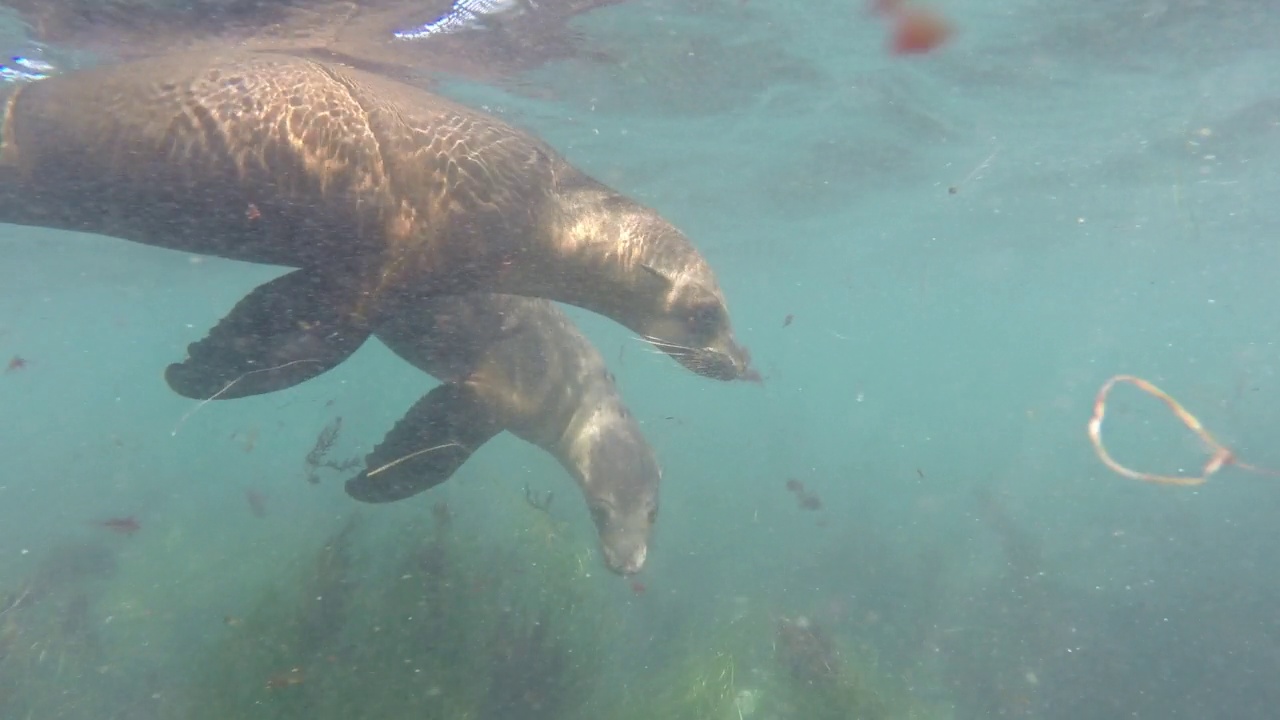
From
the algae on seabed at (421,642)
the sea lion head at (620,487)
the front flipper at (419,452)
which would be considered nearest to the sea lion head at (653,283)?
the front flipper at (419,452)

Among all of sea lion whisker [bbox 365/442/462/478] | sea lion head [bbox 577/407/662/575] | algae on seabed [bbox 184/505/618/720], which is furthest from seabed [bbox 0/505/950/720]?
sea lion whisker [bbox 365/442/462/478]

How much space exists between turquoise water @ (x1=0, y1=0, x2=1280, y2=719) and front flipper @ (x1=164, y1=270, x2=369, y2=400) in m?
2.77

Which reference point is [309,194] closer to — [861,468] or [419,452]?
[419,452]

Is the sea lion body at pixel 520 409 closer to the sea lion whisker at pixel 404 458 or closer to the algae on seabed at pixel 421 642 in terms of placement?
the sea lion whisker at pixel 404 458

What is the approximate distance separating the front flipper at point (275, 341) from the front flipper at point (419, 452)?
0.79 meters

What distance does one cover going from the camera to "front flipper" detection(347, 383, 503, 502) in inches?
216

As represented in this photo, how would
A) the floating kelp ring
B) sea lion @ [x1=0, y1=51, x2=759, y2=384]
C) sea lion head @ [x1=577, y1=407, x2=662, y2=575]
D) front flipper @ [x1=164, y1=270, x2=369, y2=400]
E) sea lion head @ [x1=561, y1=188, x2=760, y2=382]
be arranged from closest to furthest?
the floating kelp ring < sea lion @ [x1=0, y1=51, x2=759, y2=384] < front flipper @ [x1=164, y1=270, x2=369, y2=400] < sea lion head @ [x1=561, y1=188, x2=760, y2=382] < sea lion head @ [x1=577, y1=407, x2=662, y2=575]

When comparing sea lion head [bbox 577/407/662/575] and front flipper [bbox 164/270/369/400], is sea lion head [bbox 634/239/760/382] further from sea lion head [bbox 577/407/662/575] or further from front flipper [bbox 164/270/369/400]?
front flipper [bbox 164/270/369/400]

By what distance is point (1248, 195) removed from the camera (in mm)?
24906

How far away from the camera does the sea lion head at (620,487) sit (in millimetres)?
6598

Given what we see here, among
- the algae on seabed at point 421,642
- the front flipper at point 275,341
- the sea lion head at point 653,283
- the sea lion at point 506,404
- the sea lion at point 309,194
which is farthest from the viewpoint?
the algae on seabed at point 421,642

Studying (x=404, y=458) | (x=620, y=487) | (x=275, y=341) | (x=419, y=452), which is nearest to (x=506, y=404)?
(x=419, y=452)

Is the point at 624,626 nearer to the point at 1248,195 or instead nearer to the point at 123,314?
the point at 1248,195

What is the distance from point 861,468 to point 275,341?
31846 mm
